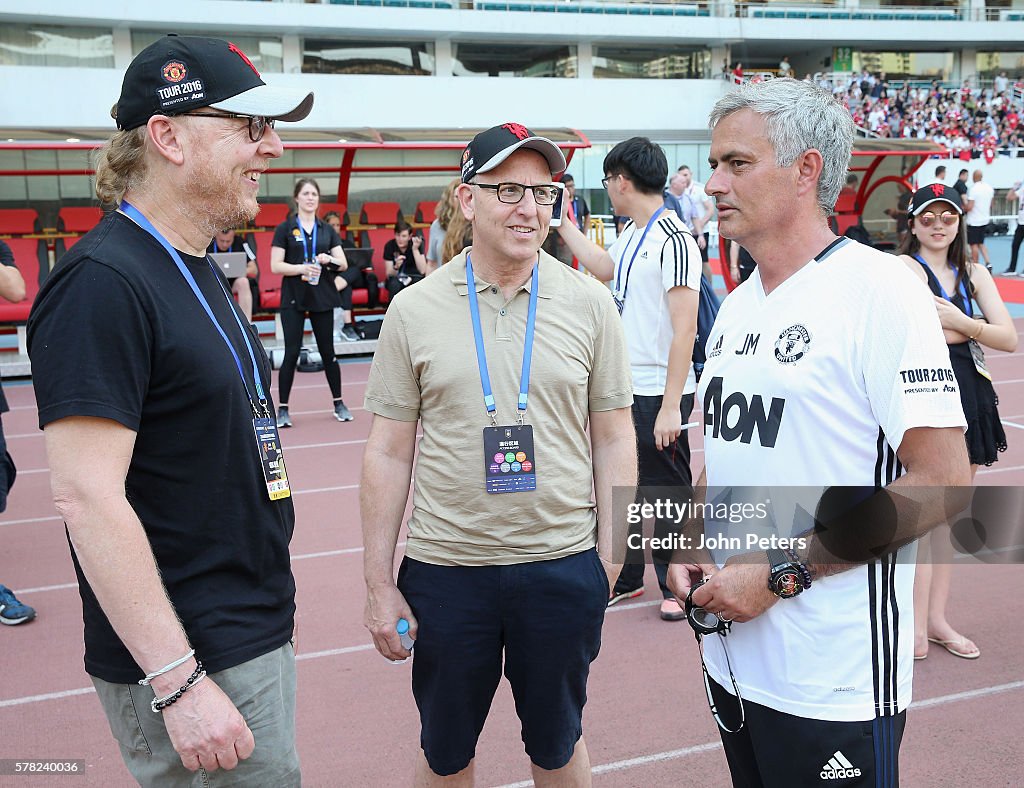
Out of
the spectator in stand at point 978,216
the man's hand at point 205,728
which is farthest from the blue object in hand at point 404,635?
the spectator in stand at point 978,216

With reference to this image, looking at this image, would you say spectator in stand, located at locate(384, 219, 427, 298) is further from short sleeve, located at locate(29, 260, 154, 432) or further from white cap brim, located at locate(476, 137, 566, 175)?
short sleeve, located at locate(29, 260, 154, 432)

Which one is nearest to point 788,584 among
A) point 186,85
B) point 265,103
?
point 265,103

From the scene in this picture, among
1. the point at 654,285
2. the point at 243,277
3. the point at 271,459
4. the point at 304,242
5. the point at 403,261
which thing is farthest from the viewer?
the point at 403,261

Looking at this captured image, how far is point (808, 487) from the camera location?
1943mm

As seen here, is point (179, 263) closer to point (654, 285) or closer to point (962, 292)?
point (654, 285)

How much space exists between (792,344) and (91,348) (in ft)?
4.42

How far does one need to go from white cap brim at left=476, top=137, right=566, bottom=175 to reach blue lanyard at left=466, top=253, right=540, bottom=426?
0.97ft

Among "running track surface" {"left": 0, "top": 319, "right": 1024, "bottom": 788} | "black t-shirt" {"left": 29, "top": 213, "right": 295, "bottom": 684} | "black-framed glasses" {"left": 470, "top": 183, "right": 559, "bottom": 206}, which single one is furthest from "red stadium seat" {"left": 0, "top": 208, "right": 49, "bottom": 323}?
"black t-shirt" {"left": 29, "top": 213, "right": 295, "bottom": 684}

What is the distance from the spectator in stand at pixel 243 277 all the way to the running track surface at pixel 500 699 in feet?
21.6

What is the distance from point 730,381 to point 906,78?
47075mm

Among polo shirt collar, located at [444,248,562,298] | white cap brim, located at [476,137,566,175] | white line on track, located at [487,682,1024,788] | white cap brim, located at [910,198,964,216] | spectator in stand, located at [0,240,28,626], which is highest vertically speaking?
white cap brim, located at [476,137,566,175]

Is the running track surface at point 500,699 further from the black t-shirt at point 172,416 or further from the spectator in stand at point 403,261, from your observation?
the spectator in stand at point 403,261

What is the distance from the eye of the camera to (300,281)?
8.44m

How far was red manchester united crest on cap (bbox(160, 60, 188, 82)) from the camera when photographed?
1.95 meters
